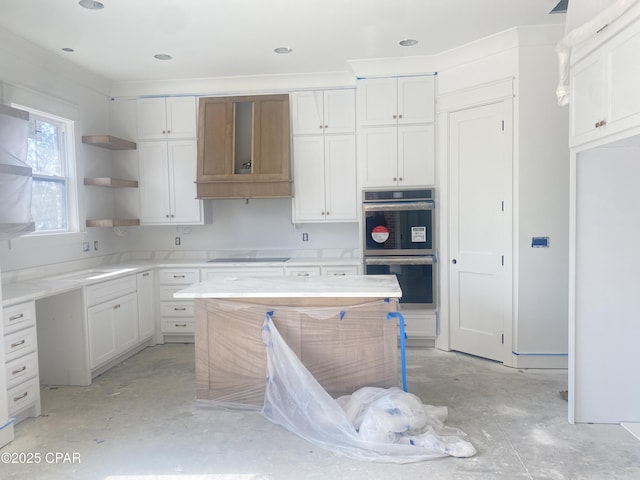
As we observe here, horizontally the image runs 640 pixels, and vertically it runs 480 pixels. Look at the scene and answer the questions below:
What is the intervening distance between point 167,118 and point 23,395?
300 centimetres

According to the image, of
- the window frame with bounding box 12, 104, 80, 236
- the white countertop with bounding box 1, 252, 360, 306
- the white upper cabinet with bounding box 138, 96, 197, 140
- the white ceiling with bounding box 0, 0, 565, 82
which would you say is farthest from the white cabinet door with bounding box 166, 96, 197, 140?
the white countertop with bounding box 1, 252, 360, 306

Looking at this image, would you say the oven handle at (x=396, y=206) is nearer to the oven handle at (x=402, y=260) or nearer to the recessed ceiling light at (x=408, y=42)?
the oven handle at (x=402, y=260)

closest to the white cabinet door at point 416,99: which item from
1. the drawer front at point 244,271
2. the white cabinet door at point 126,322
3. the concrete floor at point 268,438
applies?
the drawer front at point 244,271

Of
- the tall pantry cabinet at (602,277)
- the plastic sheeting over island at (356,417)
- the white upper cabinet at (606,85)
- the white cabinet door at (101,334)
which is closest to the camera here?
the white upper cabinet at (606,85)

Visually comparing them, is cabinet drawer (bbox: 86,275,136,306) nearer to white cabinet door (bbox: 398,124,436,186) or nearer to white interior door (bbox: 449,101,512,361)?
white cabinet door (bbox: 398,124,436,186)

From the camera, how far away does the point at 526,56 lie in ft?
11.9

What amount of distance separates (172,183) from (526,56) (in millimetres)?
3609

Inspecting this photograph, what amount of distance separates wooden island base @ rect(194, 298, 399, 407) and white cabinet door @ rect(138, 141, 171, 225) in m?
2.13

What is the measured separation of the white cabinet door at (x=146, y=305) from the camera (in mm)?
4375

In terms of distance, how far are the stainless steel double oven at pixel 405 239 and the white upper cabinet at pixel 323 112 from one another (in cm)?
81

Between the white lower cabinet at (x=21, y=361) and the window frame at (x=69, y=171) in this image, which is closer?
the white lower cabinet at (x=21, y=361)

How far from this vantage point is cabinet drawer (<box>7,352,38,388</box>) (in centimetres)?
284

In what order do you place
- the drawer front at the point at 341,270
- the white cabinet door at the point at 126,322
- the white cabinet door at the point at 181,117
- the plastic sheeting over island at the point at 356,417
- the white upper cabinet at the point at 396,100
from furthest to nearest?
the white cabinet door at the point at 181,117 < the drawer front at the point at 341,270 < the white upper cabinet at the point at 396,100 < the white cabinet door at the point at 126,322 < the plastic sheeting over island at the point at 356,417

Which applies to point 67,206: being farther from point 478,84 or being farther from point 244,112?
point 478,84
